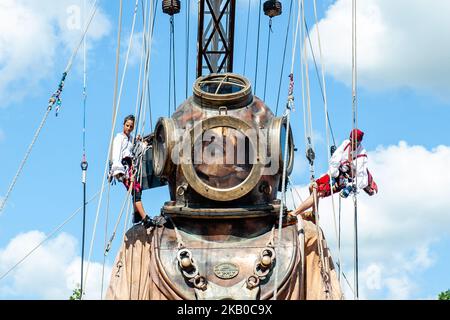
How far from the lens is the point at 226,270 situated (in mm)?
10875

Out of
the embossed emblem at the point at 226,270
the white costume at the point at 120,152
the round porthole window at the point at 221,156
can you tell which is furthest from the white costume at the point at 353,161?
the white costume at the point at 120,152

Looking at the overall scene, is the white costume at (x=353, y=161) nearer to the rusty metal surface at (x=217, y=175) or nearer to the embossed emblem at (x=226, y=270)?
the rusty metal surface at (x=217, y=175)

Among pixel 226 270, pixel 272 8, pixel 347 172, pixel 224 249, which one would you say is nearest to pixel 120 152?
pixel 224 249

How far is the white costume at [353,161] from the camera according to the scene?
475 inches

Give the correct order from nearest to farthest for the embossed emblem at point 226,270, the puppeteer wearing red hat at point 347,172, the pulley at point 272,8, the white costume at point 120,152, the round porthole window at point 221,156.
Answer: the embossed emblem at point 226,270 < the round porthole window at point 221,156 < the white costume at point 120,152 < the puppeteer wearing red hat at point 347,172 < the pulley at point 272,8

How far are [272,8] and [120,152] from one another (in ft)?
19.2

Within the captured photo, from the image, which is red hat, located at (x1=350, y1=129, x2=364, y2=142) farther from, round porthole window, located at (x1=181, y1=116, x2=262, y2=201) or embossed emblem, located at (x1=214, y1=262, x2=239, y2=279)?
embossed emblem, located at (x1=214, y1=262, x2=239, y2=279)

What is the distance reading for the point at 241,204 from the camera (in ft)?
37.0

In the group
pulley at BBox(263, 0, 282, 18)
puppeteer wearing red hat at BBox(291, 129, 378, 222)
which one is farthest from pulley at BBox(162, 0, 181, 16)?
puppeteer wearing red hat at BBox(291, 129, 378, 222)

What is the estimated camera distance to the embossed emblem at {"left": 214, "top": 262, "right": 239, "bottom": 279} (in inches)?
427

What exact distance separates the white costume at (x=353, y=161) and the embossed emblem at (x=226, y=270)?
1901 millimetres

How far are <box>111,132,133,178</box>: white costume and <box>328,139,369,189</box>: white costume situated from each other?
2.41 m
